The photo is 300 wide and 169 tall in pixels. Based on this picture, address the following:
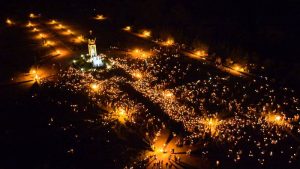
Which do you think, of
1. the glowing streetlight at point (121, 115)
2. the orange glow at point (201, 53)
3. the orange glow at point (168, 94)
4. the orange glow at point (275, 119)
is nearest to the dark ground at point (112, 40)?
the orange glow at point (201, 53)

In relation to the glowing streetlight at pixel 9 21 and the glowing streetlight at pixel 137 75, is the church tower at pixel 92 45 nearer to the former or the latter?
the glowing streetlight at pixel 137 75

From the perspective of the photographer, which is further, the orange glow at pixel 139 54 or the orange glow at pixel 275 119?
the orange glow at pixel 139 54

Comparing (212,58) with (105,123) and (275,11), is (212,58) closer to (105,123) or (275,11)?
(105,123)

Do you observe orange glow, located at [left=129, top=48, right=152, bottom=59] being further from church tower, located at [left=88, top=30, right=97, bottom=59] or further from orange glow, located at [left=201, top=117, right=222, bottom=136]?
orange glow, located at [left=201, top=117, right=222, bottom=136]

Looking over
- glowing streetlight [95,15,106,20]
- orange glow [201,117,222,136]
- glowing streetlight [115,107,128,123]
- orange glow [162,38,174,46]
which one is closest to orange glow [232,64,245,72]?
orange glow [201,117,222,136]

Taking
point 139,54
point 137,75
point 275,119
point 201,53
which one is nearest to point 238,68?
point 201,53

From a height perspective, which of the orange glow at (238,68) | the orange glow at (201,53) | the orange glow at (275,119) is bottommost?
the orange glow at (275,119)

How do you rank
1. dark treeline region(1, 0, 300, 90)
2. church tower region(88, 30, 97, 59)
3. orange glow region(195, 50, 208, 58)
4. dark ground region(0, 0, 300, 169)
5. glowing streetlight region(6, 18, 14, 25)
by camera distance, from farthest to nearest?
1. glowing streetlight region(6, 18, 14, 25)
2. dark treeline region(1, 0, 300, 90)
3. orange glow region(195, 50, 208, 58)
4. church tower region(88, 30, 97, 59)
5. dark ground region(0, 0, 300, 169)

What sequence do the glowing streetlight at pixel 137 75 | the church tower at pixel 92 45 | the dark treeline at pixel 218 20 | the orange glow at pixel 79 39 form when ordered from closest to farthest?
the glowing streetlight at pixel 137 75
the church tower at pixel 92 45
the dark treeline at pixel 218 20
the orange glow at pixel 79 39
